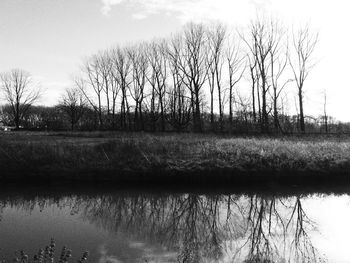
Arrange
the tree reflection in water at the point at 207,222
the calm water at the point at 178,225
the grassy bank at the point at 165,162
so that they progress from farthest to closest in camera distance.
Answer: the grassy bank at the point at 165,162, the tree reflection in water at the point at 207,222, the calm water at the point at 178,225

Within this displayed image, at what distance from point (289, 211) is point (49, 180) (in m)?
9.58

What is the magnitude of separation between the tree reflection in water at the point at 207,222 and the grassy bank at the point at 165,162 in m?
2.07

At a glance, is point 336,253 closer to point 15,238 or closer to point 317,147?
point 15,238

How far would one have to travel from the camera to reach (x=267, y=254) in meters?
8.27

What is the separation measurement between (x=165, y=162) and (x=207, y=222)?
235 inches

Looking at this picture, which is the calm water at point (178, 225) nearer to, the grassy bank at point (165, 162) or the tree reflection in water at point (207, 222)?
the tree reflection in water at point (207, 222)

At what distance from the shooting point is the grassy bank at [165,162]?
16.2 metres

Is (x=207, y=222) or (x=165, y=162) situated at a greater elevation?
(x=165, y=162)

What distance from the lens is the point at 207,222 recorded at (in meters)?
11.0

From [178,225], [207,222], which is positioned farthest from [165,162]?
[178,225]

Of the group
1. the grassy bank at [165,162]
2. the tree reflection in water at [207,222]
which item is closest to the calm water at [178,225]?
the tree reflection in water at [207,222]

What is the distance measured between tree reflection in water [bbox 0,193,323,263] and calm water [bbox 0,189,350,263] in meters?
0.02

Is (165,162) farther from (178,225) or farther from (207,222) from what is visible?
(178,225)

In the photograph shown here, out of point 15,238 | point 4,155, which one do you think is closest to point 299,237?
point 15,238
